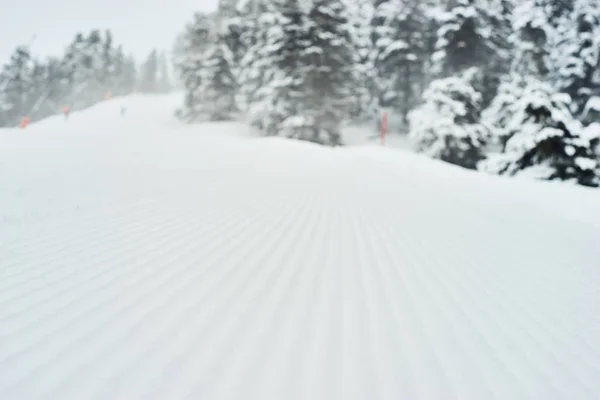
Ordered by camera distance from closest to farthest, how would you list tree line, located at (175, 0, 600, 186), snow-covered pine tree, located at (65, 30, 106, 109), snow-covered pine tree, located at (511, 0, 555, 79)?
1. tree line, located at (175, 0, 600, 186)
2. snow-covered pine tree, located at (511, 0, 555, 79)
3. snow-covered pine tree, located at (65, 30, 106, 109)

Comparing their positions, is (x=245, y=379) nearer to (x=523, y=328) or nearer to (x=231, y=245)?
(x=523, y=328)

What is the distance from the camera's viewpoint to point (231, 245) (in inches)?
196

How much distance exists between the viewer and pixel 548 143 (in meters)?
11.5

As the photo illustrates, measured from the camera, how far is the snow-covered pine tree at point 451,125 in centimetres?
1784

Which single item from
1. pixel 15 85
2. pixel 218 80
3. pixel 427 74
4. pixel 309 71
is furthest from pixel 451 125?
pixel 15 85

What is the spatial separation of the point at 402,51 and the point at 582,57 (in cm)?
1048

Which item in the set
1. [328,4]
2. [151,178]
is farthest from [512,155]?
[328,4]

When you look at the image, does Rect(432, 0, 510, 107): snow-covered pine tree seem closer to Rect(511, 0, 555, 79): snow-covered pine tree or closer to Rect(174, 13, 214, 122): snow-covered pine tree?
Rect(511, 0, 555, 79): snow-covered pine tree

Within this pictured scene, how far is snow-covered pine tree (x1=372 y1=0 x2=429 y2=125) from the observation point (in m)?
28.3

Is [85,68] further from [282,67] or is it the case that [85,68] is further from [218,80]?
[282,67]

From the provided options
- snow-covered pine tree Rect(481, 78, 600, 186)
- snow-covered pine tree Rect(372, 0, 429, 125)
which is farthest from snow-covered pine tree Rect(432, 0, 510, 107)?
snow-covered pine tree Rect(481, 78, 600, 186)

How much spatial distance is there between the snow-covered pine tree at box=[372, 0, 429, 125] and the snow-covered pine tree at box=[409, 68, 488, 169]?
9955mm

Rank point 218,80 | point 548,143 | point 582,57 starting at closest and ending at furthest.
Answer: point 548,143 → point 582,57 → point 218,80

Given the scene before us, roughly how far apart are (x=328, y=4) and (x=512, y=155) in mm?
15137
